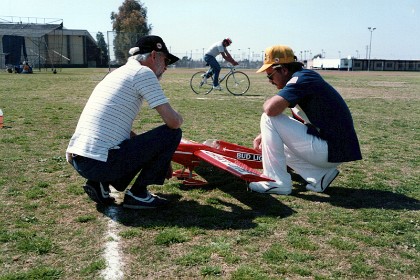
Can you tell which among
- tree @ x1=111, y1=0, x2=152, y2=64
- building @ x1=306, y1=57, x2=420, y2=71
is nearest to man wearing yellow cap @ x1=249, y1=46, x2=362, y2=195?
tree @ x1=111, y1=0, x2=152, y2=64

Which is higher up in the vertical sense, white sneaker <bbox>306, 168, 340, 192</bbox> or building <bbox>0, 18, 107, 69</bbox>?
building <bbox>0, 18, 107, 69</bbox>

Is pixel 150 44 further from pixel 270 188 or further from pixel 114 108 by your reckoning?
pixel 270 188

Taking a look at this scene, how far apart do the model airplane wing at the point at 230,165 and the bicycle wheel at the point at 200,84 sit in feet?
38.7

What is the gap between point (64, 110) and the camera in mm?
10883

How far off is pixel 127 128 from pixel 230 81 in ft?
43.6

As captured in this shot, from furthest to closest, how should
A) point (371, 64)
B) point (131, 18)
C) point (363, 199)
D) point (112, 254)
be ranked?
point (371, 64), point (131, 18), point (363, 199), point (112, 254)

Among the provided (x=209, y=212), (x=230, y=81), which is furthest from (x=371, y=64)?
(x=209, y=212)

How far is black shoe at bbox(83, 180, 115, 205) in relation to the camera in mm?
3900

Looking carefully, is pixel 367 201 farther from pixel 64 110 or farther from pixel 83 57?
pixel 83 57

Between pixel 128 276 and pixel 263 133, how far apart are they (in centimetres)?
215

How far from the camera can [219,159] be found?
438 cm

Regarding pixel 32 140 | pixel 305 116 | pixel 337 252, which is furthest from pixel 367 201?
pixel 32 140

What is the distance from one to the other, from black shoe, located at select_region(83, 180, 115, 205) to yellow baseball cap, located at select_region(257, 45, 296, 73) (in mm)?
1961

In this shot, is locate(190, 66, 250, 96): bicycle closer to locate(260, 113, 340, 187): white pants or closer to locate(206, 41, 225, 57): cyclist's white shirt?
locate(206, 41, 225, 57): cyclist's white shirt
